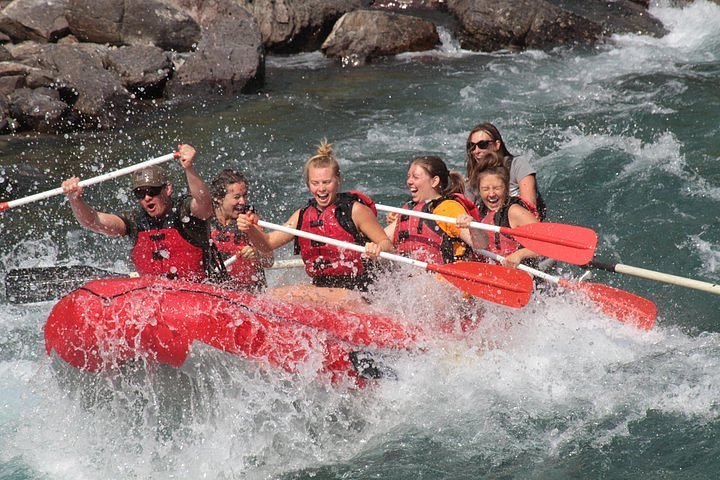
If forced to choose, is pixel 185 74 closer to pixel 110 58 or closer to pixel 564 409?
pixel 110 58

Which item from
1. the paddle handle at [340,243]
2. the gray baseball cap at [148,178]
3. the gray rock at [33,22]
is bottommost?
the paddle handle at [340,243]

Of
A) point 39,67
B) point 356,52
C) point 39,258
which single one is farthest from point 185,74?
point 39,258

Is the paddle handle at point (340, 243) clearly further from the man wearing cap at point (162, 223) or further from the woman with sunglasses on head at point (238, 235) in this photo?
the man wearing cap at point (162, 223)

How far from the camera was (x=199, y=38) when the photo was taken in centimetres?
1361

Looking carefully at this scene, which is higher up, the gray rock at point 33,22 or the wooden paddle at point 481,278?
the gray rock at point 33,22

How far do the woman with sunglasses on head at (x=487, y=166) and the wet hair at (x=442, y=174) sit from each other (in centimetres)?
36

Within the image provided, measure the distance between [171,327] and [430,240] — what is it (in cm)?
184

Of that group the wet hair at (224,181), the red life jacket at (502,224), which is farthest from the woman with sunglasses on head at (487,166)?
the wet hair at (224,181)

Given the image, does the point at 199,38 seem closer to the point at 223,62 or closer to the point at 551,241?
the point at 223,62

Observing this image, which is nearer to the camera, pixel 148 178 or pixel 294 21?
pixel 148 178

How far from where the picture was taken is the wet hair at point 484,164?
6180 mm

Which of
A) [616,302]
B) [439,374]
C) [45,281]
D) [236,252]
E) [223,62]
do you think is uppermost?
[223,62]

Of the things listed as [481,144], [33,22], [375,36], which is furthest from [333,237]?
[33,22]

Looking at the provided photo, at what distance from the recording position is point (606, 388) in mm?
5547
